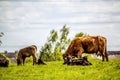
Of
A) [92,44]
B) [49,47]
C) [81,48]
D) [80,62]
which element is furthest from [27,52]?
[49,47]

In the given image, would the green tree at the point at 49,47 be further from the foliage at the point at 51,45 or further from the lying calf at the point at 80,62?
the lying calf at the point at 80,62

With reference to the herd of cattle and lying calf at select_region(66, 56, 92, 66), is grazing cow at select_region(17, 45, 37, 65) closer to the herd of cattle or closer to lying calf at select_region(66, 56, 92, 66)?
the herd of cattle

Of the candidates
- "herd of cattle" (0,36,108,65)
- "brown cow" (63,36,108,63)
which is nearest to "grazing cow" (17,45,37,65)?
"herd of cattle" (0,36,108,65)

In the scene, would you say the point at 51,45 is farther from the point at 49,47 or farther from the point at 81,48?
the point at 81,48

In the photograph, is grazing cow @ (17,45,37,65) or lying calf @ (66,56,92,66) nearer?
lying calf @ (66,56,92,66)

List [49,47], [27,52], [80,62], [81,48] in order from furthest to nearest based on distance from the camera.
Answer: [49,47] → [27,52] → [81,48] → [80,62]

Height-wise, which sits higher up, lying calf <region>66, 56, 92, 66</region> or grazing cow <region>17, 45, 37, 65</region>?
grazing cow <region>17, 45, 37, 65</region>

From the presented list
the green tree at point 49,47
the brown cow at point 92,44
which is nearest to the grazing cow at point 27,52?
the brown cow at point 92,44

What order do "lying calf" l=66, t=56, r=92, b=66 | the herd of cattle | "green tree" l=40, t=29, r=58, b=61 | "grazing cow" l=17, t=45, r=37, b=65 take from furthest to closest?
"green tree" l=40, t=29, r=58, b=61 < "grazing cow" l=17, t=45, r=37, b=65 < the herd of cattle < "lying calf" l=66, t=56, r=92, b=66

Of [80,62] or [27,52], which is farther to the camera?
[27,52]

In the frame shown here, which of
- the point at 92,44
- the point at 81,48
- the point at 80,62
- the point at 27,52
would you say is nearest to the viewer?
the point at 80,62

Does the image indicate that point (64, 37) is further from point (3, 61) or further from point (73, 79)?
point (73, 79)

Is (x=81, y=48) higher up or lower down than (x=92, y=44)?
lower down

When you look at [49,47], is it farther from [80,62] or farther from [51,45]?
[80,62]
